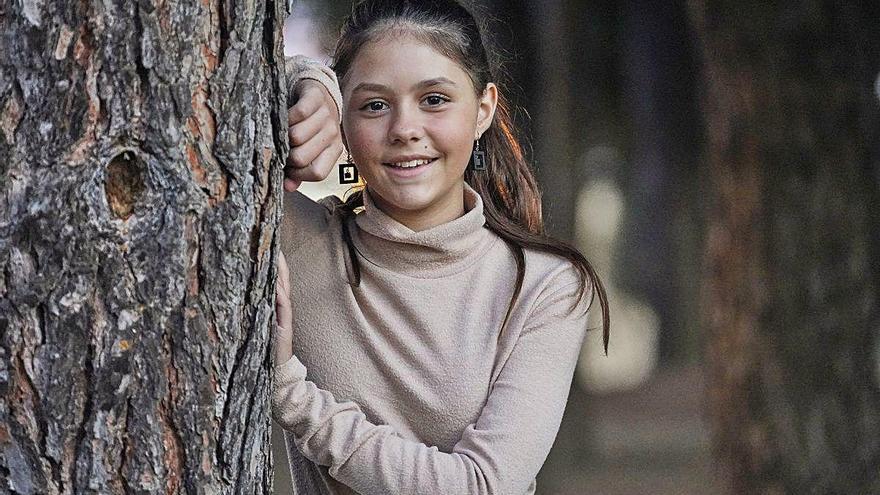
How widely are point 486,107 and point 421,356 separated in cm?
50

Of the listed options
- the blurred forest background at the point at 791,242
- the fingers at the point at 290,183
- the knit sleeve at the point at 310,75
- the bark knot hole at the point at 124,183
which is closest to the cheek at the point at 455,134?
the knit sleeve at the point at 310,75

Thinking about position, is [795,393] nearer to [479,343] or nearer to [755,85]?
[755,85]

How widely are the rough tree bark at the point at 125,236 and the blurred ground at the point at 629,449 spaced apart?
6.70 m

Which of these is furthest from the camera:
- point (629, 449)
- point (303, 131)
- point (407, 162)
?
point (629, 449)

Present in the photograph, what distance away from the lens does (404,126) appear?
7.60ft

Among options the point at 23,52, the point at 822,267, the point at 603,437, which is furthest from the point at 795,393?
A: the point at 603,437

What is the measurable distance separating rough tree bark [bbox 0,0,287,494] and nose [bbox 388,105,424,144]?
1.35 ft

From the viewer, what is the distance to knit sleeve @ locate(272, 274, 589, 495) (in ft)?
7.21

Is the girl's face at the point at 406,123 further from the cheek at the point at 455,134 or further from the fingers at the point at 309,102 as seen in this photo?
the fingers at the point at 309,102

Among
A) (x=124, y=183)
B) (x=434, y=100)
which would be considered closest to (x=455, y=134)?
(x=434, y=100)

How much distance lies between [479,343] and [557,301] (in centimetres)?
16

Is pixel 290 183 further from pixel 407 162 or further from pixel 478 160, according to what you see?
pixel 478 160

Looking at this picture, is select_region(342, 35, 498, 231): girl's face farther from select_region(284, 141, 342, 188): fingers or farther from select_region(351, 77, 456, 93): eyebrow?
select_region(284, 141, 342, 188): fingers

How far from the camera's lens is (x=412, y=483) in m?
2.19
